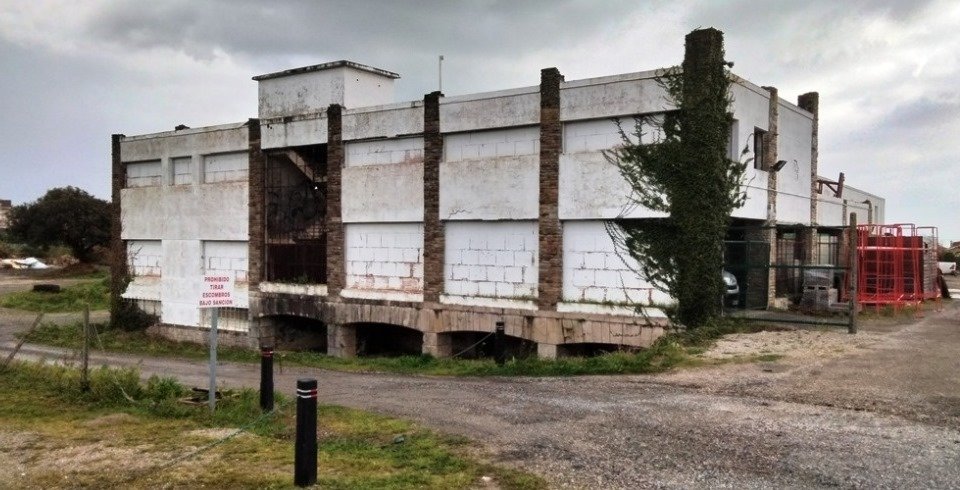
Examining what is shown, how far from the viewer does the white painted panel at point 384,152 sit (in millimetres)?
19859

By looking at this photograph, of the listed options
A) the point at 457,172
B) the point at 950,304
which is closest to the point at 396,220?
the point at 457,172

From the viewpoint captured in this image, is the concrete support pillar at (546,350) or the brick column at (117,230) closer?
the concrete support pillar at (546,350)

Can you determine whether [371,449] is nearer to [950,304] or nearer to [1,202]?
[950,304]

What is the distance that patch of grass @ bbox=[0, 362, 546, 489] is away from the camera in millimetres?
7273

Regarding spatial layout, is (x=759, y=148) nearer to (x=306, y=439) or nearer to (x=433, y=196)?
(x=433, y=196)

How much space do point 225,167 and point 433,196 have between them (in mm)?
8476

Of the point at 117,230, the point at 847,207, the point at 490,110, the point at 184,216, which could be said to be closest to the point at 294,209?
the point at 184,216

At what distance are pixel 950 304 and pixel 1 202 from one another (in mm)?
113525

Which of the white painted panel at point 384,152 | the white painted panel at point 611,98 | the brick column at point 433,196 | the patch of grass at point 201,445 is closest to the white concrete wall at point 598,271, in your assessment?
A: the white painted panel at point 611,98

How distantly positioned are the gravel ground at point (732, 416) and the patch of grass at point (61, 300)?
2605cm

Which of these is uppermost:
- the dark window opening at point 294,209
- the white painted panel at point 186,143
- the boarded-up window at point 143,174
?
the white painted panel at point 186,143

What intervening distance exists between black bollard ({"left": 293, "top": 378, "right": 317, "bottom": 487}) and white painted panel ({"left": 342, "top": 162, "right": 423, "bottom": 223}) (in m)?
12.7

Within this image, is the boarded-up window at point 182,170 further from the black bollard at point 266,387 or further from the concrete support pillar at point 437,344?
the black bollard at point 266,387

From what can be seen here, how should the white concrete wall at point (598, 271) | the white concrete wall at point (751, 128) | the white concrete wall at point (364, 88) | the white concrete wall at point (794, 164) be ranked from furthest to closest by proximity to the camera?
the white concrete wall at point (364, 88) < the white concrete wall at point (794, 164) < the white concrete wall at point (751, 128) < the white concrete wall at point (598, 271)
